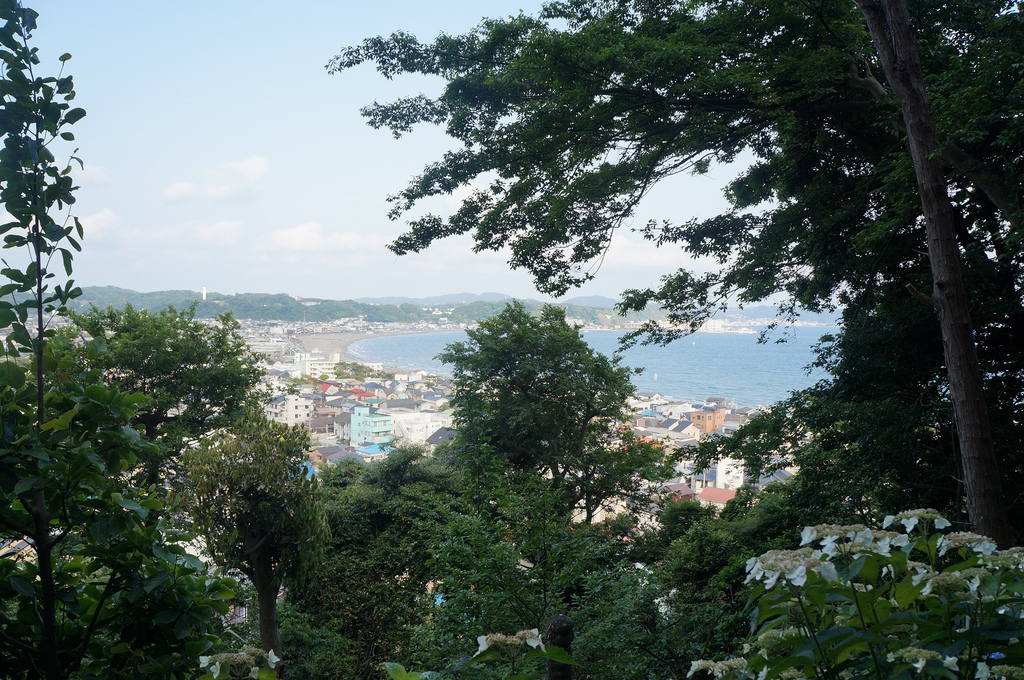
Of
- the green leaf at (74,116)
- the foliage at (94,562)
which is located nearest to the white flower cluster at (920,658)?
the foliage at (94,562)

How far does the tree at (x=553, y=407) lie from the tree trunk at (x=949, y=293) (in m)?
7.34

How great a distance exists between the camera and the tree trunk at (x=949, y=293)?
296 centimetres

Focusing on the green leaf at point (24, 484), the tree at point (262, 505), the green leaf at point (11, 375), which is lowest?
the tree at point (262, 505)

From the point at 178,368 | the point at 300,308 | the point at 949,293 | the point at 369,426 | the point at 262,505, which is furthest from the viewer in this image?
the point at 300,308

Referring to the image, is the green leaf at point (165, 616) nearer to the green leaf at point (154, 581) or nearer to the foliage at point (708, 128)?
the green leaf at point (154, 581)

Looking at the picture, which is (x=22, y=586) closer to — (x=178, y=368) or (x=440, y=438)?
(x=178, y=368)

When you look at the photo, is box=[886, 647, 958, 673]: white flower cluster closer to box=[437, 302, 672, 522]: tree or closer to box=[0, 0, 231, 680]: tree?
box=[0, 0, 231, 680]: tree

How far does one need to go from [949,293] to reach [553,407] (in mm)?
8166

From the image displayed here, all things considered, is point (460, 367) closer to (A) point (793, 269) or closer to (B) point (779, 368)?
(A) point (793, 269)

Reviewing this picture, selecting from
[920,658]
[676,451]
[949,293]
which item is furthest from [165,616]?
[676,451]

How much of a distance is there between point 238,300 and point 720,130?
3926cm

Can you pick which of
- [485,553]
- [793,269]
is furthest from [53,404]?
[793,269]

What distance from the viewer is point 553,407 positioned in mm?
10984

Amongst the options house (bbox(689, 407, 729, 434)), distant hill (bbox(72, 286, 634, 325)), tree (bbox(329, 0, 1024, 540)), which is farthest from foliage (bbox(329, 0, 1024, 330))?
house (bbox(689, 407, 729, 434))
